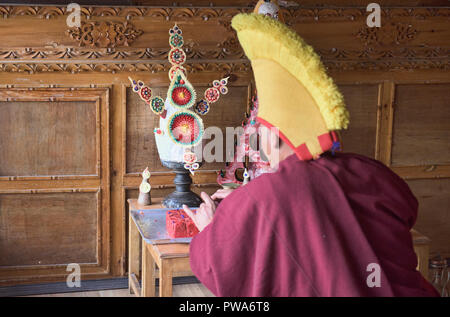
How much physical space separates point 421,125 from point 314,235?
7.62 feet

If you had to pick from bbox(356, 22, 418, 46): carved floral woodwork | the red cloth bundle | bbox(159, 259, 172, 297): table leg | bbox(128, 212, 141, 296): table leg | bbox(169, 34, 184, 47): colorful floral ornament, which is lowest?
bbox(128, 212, 141, 296): table leg

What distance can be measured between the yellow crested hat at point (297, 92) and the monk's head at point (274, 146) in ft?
0.17

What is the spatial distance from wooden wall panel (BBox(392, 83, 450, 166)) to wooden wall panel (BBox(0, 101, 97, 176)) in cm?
188

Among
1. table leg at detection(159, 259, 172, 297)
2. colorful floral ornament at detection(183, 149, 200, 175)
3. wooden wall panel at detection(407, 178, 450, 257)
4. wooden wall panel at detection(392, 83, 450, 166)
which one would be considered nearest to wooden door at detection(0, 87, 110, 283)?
colorful floral ornament at detection(183, 149, 200, 175)

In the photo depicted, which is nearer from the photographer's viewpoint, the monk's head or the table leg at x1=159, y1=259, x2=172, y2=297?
the monk's head

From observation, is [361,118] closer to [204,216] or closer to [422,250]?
[422,250]

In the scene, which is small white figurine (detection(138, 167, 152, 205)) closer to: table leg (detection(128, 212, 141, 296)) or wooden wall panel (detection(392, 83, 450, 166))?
table leg (detection(128, 212, 141, 296))

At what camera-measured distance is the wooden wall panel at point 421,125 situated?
11.5 ft

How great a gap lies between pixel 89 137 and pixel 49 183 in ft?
1.10

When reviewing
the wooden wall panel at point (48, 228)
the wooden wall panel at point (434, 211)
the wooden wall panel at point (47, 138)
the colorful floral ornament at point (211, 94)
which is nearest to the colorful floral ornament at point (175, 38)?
the colorful floral ornament at point (211, 94)

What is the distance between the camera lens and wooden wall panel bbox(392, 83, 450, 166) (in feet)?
11.5

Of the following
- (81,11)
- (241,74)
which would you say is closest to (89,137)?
(81,11)

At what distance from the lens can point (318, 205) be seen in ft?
4.99

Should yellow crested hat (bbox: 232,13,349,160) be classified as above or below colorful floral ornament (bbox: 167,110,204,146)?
Answer: above
